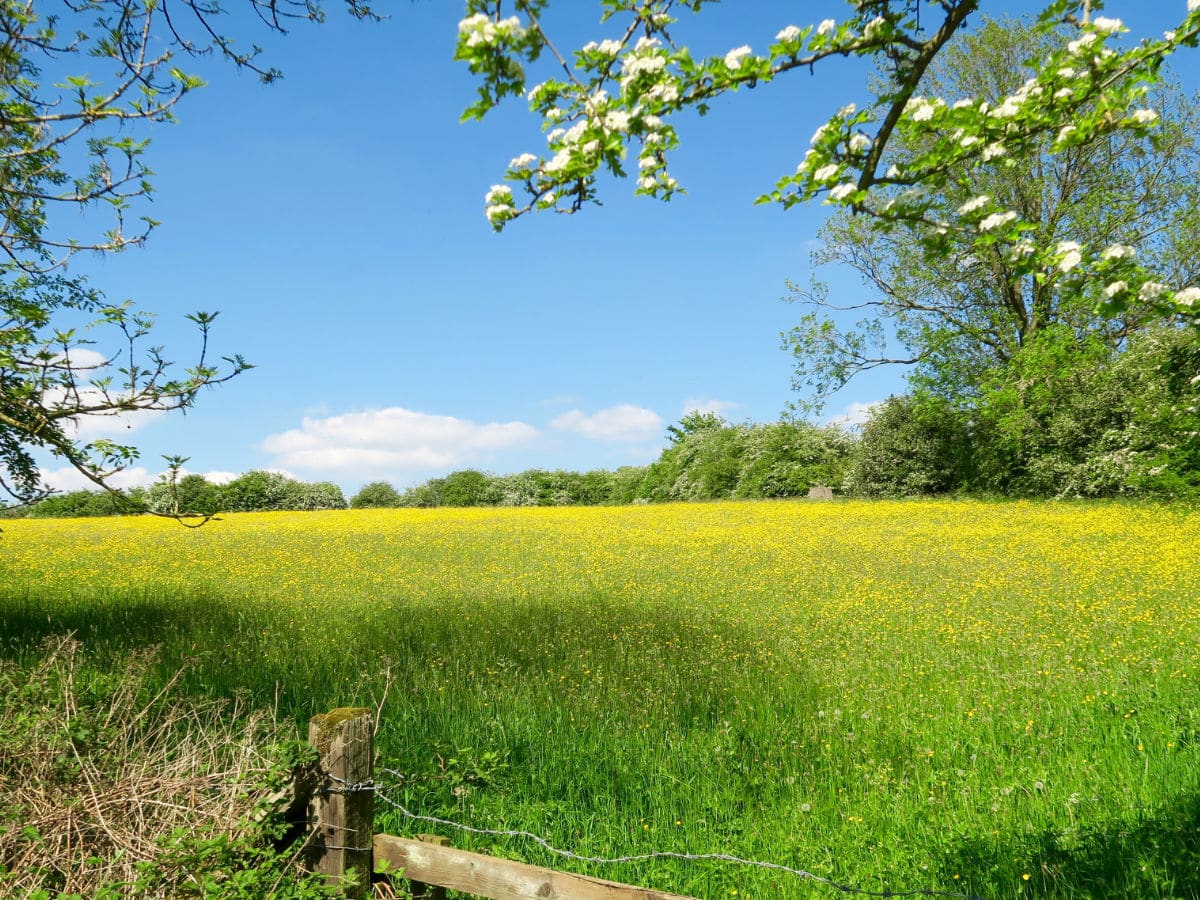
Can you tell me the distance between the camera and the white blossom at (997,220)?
12.1 feet

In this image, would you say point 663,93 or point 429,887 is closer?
point 429,887

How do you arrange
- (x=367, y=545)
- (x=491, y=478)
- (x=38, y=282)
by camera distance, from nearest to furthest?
(x=38, y=282) → (x=367, y=545) → (x=491, y=478)

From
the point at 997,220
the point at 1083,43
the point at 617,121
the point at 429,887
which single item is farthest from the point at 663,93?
the point at 429,887

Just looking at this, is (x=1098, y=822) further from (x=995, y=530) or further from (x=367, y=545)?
(x=367, y=545)

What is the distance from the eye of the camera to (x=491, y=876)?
2.99 meters

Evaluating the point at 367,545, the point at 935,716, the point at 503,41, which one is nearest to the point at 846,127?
the point at 503,41

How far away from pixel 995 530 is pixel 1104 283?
1859 cm

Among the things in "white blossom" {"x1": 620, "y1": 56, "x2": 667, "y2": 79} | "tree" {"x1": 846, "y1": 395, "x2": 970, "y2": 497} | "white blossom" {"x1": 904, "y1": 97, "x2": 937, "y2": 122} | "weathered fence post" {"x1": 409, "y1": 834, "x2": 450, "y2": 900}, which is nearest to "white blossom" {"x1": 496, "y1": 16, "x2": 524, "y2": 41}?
"white blossom" {"x1": 620, "y1": 56, "x2": 667, "y2": 79}

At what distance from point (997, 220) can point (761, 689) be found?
5.38 metres

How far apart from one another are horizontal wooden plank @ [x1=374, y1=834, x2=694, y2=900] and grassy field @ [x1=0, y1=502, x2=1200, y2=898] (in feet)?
2.54

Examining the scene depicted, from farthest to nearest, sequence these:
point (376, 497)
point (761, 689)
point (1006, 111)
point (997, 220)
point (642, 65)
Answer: point (376, 497) → point (761, 689) → point (1006, 111) → point (997, 220) → point (642, 65)

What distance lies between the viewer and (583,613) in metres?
11.2

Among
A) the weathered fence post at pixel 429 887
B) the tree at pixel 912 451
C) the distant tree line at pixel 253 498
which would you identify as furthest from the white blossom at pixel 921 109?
the distant tree line at pixel 253 498

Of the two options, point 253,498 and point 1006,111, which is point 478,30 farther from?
point 253,498
